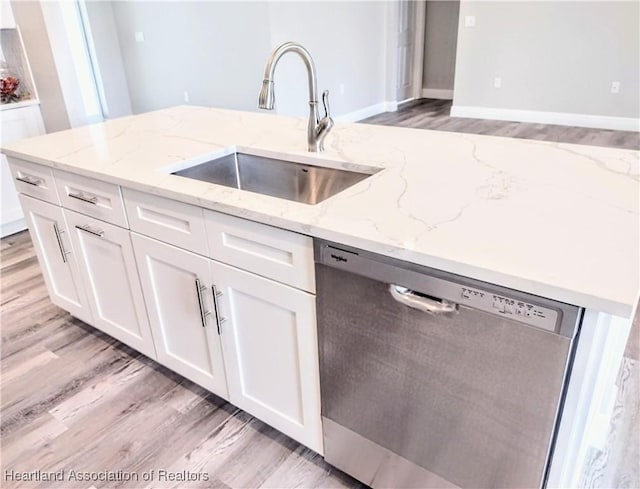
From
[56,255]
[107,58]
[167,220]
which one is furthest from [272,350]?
[107,58]

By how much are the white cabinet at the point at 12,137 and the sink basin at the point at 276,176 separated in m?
2.28

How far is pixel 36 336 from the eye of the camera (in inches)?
92.5

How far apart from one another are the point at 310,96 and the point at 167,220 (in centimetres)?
64

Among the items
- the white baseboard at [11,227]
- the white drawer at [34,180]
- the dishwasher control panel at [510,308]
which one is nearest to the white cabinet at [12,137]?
the white baseboard at [11,227]

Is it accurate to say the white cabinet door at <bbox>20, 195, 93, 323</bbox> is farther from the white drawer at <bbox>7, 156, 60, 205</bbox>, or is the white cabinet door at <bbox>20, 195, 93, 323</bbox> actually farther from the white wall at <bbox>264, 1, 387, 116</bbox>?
the white wall at <bbox>264, 1, 387, 116</bbox>

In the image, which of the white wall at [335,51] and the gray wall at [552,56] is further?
the gray wall at [552,56]

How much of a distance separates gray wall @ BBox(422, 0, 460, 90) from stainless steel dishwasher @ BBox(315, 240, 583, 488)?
22.8 ft

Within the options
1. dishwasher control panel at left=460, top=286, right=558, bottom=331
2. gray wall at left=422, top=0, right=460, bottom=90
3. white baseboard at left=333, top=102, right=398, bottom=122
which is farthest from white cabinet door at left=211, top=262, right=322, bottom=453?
gray wall at left=422, top=0, right=460, bottom=90

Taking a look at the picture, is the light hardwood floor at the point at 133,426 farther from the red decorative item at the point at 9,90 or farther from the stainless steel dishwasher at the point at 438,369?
the red decorative item at the point at 9,90

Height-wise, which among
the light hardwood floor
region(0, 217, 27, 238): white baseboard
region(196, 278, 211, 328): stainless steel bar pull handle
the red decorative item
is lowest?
the light hardwood floor

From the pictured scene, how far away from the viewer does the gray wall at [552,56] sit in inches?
191

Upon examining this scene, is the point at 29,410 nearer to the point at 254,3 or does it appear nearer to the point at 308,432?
the point at 308,432

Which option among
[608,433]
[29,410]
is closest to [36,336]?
[29,410]

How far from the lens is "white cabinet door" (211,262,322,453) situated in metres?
1.35
